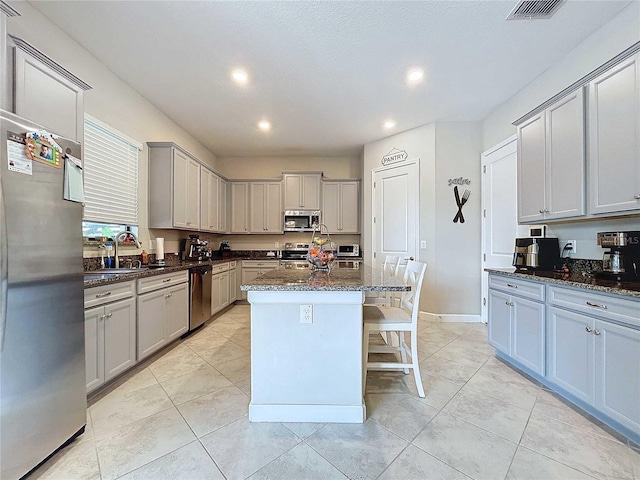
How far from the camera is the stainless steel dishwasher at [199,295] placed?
3.33 metres

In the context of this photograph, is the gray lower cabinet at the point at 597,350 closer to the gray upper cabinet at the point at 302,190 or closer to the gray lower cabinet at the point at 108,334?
the gray lower cabinet at the point at 108,334

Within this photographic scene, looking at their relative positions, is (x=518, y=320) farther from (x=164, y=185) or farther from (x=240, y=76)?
(x=164, y=185)

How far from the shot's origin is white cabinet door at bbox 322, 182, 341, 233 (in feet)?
17.6

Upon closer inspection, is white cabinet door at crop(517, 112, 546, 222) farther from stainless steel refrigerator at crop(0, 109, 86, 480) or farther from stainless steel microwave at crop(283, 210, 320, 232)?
stainless steel refrigerator at crop(0, 109, 86, 480)

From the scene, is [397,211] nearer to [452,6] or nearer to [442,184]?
[442,184]

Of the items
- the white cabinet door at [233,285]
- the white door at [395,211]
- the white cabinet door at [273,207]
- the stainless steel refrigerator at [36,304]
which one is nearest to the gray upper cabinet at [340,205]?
the white door at [395,211]

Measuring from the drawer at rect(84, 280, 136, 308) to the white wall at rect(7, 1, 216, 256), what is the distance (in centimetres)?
67

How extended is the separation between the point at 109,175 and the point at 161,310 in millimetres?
1565

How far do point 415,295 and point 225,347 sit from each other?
7.40 ft

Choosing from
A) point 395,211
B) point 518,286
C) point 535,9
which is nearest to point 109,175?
point 395,211

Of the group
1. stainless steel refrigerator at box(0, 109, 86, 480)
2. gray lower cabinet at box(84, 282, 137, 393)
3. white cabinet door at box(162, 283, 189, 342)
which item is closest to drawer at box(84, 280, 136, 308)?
gray lower cabinet at box(84, 282, 137, 393)

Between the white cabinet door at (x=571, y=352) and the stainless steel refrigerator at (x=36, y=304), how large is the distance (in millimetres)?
3267

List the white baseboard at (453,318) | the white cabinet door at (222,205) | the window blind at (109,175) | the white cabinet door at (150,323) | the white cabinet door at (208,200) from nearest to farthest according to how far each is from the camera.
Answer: the white cabinet door at (150,323), the window blind at (109,175), the white baseboard at (453,318), the white cabinet door at (208,200), the white cabinet door at (222,205)

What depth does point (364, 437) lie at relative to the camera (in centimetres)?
159
